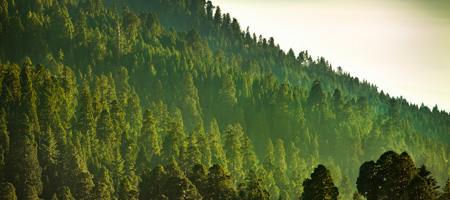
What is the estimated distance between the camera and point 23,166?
456 ft

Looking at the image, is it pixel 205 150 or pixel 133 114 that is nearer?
pixel 205 150

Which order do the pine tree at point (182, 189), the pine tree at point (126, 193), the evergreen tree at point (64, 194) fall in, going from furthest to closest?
1. the evergreen tree at point (64, 194)
2. the pine tree at point (126, 193)
3. the pine tree at point (182, 189)

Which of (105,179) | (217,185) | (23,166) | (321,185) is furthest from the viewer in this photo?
(105,179)

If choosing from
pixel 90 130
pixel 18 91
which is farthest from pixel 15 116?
pixel 90 130

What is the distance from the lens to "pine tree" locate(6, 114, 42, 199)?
138m

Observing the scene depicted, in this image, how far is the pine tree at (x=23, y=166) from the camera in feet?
452

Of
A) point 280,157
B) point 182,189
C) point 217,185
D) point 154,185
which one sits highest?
point 280,157

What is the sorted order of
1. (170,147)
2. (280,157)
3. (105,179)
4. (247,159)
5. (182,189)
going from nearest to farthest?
1. (182,189)
2. (105,179)
3. (170,147)
4. (247,159)
5. (280,157)

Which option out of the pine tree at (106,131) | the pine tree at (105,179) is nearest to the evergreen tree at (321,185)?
the pine tree at (105,179)

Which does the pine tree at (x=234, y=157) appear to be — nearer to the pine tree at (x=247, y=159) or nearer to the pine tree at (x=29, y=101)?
the pine tree at (x=247, y=159)

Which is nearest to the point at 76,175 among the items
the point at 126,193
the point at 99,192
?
the point at 99,192

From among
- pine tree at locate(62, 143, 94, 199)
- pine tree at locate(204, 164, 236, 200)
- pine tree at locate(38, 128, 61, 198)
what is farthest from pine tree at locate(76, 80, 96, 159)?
pine tree at locate(204, 164, 236, 200)

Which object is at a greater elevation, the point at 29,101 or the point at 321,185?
the point at 29,101

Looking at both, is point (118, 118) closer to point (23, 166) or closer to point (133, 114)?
Result: point (133, 114)
